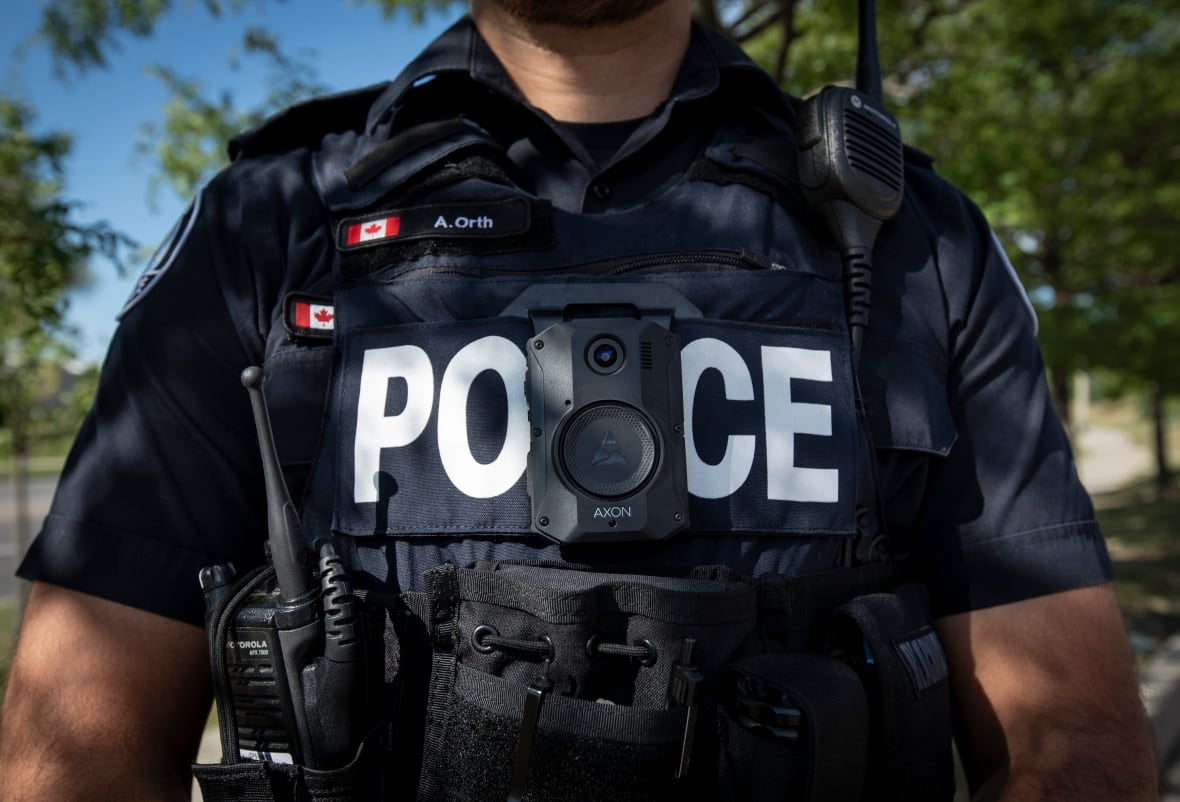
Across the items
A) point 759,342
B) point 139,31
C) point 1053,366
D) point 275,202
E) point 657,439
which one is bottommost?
point 657,439

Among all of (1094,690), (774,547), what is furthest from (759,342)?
(1094,690)

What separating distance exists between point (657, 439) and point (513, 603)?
11.3 inches

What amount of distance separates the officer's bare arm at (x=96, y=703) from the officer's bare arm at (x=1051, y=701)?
3.72 ft

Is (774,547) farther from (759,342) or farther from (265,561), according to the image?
(265,561)

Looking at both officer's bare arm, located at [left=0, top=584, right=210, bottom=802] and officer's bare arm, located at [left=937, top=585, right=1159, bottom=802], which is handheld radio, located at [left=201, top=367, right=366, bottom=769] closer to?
officer's bare arm, located at [left=0, top=584, right=210, bottom=802]

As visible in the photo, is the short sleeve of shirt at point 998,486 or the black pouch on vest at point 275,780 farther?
the short sleeve of shirt at point 998,486

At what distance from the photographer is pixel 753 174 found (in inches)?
58.7

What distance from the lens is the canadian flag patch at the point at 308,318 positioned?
4.48ft

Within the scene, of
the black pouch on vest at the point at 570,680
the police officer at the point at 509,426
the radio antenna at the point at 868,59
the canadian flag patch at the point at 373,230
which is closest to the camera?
the black pouch on vest at the point at 570,680

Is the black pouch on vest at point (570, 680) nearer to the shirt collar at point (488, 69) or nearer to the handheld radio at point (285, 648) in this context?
the handheld radio at point (285, 648)

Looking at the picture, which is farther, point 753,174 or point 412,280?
point 753,174

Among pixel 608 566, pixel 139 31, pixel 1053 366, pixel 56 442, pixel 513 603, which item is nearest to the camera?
pixel 513 603

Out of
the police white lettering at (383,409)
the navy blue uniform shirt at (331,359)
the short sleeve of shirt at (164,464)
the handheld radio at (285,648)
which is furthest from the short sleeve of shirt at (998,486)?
the short sleeve of shirt at (164,464)

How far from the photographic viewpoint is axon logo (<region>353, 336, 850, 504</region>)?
1.29 meters
